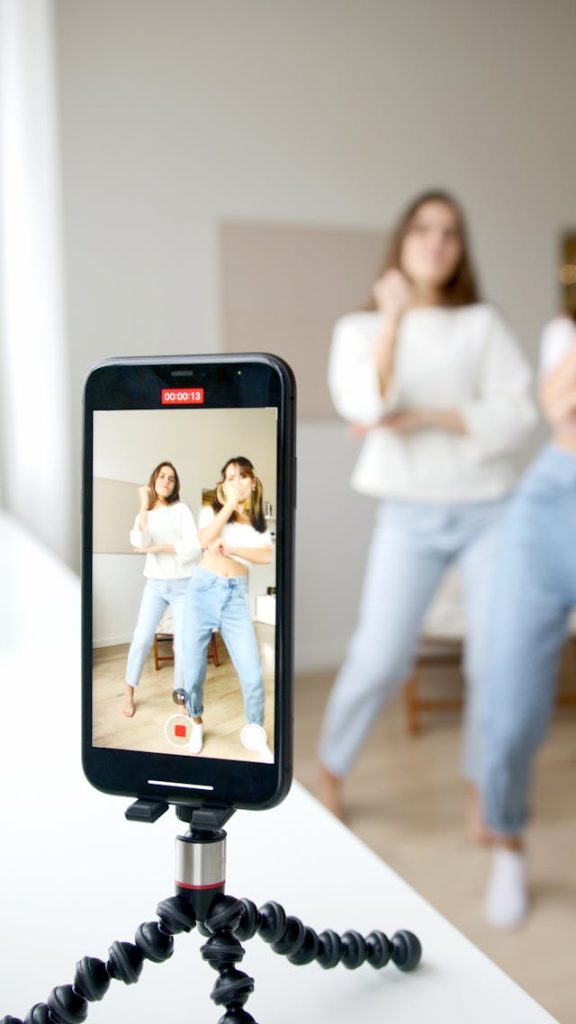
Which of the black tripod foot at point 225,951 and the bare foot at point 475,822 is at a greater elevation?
the black tripod foot at point 225,951

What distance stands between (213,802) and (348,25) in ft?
Result: 10.6

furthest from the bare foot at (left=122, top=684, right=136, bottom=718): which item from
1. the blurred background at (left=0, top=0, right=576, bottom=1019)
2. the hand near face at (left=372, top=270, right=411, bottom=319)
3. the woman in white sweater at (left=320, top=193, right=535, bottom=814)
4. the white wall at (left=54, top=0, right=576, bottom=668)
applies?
the white wall at (left=54, top=0, right=576, bottom=668)

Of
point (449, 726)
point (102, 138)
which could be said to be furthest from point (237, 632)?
point (102, 138)

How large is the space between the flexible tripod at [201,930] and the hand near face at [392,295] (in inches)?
66.2

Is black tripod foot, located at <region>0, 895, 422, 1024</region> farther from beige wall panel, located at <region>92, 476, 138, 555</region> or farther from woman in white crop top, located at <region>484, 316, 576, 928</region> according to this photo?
woman in white crop top, located at <region>484, 316, 576, 928</region>

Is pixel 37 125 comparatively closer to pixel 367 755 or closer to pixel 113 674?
pixel 367 755

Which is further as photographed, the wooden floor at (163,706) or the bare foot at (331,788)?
the bare foot at (331,788)

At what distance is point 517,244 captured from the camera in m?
3.42

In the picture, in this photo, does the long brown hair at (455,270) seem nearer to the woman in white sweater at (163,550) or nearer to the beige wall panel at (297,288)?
the beige wall panel at (297,288)

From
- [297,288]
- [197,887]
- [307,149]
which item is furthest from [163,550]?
[307,149]

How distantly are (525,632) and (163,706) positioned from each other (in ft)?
3.92

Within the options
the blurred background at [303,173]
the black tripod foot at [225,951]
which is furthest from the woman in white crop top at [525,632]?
the black tripod foot at [225,951]

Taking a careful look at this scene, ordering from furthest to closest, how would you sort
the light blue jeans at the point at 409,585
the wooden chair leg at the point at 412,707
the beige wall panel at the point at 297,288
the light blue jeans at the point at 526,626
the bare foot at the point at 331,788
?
the beige wall panel at the point at 297,288
the wooden chair leg at the point at 412,707
the bare foot at the point at 331,788
the light blue jeans at the point at 409,585
the light blue jeans at the point at 526,626

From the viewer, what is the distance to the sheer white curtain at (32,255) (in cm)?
193
